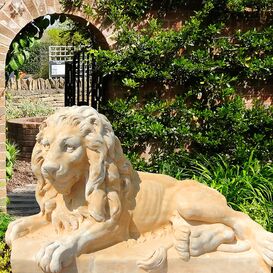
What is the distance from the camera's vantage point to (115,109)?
5.91 metres

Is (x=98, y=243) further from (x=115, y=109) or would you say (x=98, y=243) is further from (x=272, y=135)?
(x=272, y=135)

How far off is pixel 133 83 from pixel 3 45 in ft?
4.42

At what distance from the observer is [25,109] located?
13398mm

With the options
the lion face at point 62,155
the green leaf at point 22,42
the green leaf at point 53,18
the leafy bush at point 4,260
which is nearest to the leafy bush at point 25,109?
the green leaf at point 22,42

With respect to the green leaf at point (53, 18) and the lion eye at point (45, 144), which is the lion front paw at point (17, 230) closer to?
the lion eye at point (45, 144)

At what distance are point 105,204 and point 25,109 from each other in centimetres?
1104

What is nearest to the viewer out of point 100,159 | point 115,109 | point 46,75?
point 100,159

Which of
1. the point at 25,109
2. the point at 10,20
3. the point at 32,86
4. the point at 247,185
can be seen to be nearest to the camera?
the point at 247,185

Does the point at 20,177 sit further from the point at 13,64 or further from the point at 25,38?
the point at 25,38

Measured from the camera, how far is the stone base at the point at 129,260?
2691mm

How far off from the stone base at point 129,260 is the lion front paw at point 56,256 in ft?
0.18

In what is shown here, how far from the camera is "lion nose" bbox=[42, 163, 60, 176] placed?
259 centimetres

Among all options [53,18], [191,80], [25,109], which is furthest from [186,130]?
[25,109]

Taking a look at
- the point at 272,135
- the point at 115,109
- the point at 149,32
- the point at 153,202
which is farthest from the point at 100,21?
the point at 153,202
